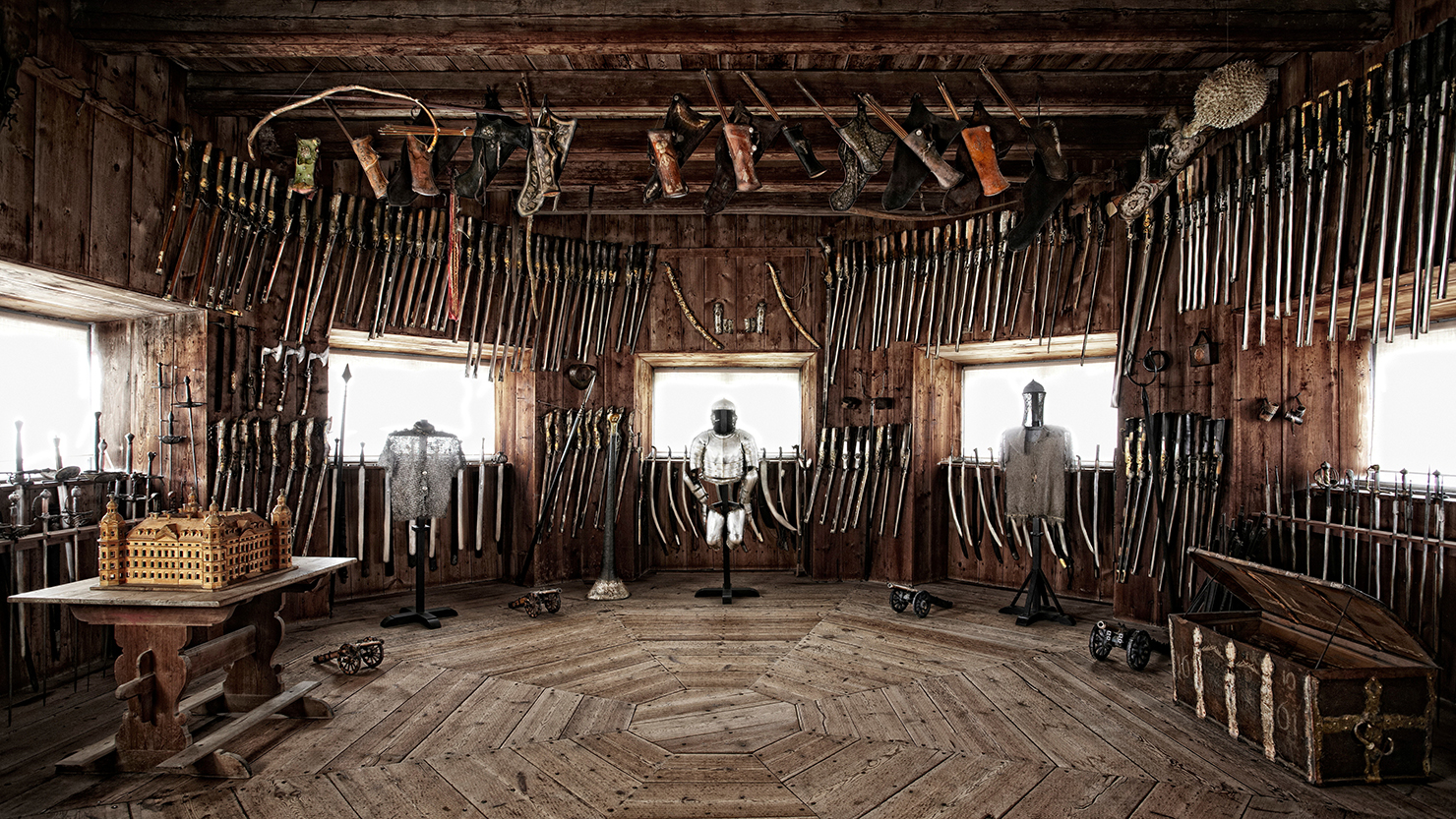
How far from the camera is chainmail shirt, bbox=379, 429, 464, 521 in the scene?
489 cm

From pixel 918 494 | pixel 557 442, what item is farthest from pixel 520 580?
pixel 918 494

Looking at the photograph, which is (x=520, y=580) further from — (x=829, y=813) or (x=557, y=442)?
(x=829, y=813)

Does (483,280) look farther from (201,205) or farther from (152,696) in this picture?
(152,696)

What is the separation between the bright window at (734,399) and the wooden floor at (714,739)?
2.41 metres

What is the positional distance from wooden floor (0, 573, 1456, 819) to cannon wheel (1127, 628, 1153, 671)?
0.06 metres

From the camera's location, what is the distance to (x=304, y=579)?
3.24 metres

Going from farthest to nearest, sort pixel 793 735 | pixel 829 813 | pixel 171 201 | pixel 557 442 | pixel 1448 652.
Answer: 1. pixel 557 442
2. pixel 171 201
3. pixel 1448 652
4. pixel 793 735
5. pixel 829 813

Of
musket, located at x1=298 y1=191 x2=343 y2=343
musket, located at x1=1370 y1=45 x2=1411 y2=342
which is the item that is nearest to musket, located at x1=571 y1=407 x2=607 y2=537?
musket, located at x1=298 y1=191 x2=343 y2=343

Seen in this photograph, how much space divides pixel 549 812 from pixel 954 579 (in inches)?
183

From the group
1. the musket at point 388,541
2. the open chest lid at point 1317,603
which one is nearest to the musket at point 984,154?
the open chest lid at point 1317,603

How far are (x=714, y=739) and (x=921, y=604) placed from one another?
2435mm

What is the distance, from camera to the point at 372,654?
3.88 meters

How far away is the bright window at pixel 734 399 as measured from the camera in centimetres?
679

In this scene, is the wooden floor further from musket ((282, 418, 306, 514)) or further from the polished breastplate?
the polished breastplate
